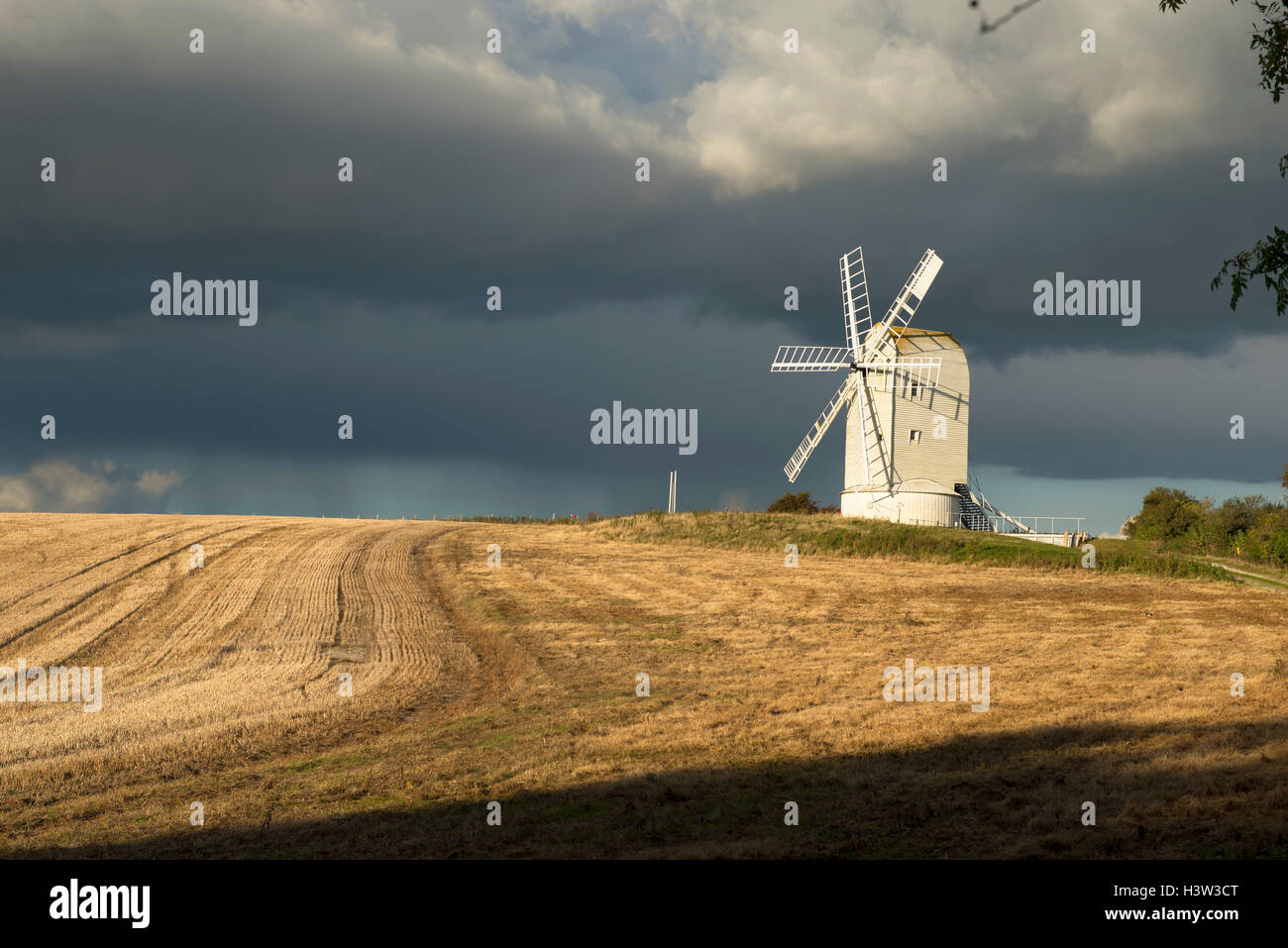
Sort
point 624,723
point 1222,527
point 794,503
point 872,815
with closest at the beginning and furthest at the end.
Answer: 1. point 872,815
2. point 624,723
3. point 1222,527
4. point 794,503

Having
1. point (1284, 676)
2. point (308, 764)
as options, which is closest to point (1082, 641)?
point (1284, 676)

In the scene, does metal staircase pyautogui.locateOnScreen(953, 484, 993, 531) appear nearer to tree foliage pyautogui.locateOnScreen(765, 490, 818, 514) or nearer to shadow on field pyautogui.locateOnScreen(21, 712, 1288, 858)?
tree foliage pyautogui.locateOnScreen(765, 490, 818, 514)

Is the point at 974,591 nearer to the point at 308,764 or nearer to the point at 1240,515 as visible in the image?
the point at 308,764

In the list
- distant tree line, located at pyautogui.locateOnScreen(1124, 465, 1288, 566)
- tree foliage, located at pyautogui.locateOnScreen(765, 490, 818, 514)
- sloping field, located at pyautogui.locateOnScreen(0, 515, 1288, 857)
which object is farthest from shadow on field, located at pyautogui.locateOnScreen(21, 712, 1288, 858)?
tree foliage, located at pyautogui.locateOnScreen(765, 490, 818, 514)

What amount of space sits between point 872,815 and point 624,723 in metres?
5.24

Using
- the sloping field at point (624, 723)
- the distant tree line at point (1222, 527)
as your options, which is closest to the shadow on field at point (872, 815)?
the sloping field at point (624, 723)

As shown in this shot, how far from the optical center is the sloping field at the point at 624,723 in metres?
9.09

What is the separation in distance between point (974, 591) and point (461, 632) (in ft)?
60.7

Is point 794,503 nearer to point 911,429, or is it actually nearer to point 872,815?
point 911,429

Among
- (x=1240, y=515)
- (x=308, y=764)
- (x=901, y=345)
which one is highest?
(x=901, y=345)

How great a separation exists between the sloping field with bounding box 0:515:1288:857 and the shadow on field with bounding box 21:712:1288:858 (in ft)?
0.15

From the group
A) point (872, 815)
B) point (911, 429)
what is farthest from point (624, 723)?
point (911, 429)

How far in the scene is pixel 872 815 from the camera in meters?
9.39
